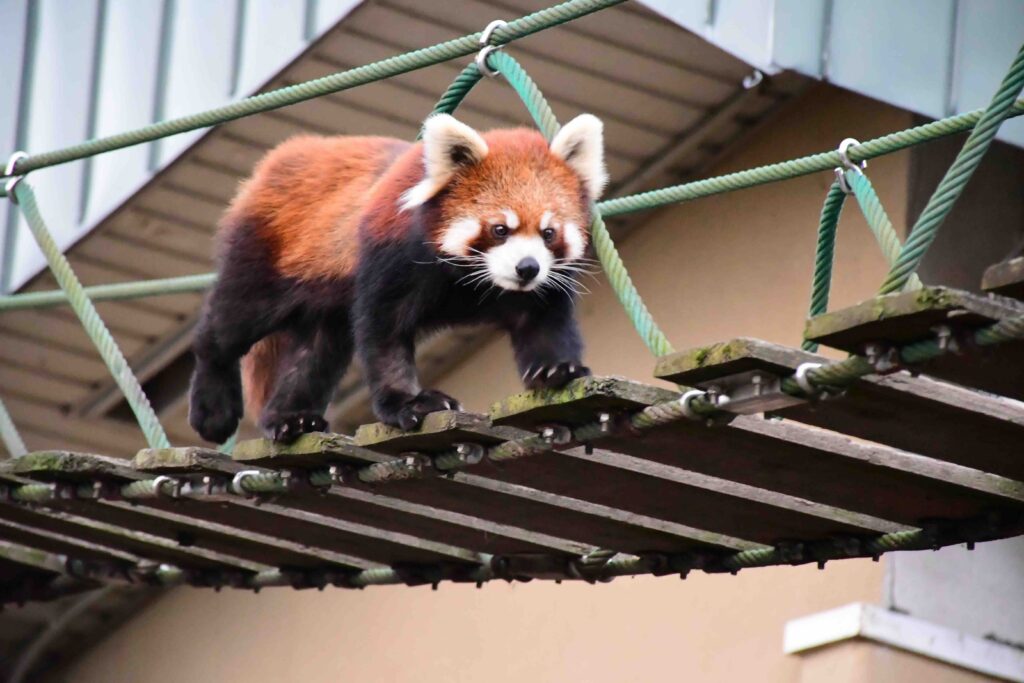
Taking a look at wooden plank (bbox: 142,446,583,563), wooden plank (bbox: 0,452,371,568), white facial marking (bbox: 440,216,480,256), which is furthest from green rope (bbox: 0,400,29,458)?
white facial marking (bbox: 440,216,480,256)

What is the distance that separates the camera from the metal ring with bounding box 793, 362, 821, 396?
398 centimetres

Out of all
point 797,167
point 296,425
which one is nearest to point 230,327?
point 296,425

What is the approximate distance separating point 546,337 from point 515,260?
29 centimetres

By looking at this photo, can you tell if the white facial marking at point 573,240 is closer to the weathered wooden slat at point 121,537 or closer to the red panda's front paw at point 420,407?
the red panda's front paw at point 420,407

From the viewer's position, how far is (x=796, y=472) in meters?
4.57

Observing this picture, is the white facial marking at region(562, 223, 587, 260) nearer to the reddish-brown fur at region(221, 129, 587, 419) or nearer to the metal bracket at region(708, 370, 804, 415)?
the reddish-brown fur at region(221, 129, 587, 419)

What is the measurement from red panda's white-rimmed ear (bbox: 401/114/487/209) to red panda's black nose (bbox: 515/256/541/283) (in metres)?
0.41

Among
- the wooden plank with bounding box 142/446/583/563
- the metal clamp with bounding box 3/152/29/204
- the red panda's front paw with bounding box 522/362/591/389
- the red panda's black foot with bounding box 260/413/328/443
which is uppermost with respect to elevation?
the metal clamp with bounding box 3/152/29/204

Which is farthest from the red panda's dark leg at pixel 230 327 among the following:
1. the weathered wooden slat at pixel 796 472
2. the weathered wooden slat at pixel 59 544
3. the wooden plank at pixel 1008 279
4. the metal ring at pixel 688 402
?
the wooden plank at pixel 1008 279

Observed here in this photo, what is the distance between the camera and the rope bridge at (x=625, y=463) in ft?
13.1

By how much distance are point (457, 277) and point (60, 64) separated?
15.6 ft

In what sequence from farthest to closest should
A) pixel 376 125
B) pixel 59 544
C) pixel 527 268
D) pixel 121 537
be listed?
pixel 376 125 → pixel 59 544 → pixel 121 537 → pixel 527 268

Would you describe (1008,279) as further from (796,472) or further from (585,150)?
(585,150)

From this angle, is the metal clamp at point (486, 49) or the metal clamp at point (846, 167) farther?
the metal clamp at point (486, 49)
